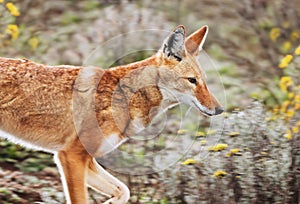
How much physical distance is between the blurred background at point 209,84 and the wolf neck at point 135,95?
69 cm

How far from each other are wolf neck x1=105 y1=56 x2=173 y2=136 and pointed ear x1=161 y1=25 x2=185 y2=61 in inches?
5.8

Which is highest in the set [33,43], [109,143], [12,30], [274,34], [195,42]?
[195,42]

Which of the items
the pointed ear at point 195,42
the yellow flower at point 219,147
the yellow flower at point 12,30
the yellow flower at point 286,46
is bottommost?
the yellow flower at point 286,46

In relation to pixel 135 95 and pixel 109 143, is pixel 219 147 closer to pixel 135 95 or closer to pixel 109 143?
pixel 135 95

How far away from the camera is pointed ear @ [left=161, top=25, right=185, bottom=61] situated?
5.56 m

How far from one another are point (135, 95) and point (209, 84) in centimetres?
367

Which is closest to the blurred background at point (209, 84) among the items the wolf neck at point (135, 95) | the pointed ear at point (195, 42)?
the wolf neck at point (135, 95)

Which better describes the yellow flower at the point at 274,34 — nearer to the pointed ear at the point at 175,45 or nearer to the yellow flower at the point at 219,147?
the yellow flower at the point at 219,147

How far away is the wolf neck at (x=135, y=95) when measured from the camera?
573 centimetres

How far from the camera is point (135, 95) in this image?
577 cm

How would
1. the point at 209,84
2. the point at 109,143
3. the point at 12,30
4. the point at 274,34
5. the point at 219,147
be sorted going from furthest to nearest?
1. the point at 274,34
2. the point at 209,84
3. the point at 12,30
4. the point at 219,147
5. the point at 109,143

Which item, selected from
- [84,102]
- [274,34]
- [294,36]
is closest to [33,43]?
[274,34]

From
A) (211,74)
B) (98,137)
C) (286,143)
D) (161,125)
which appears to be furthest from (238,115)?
(211,74)

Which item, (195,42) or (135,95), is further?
(195,42)
